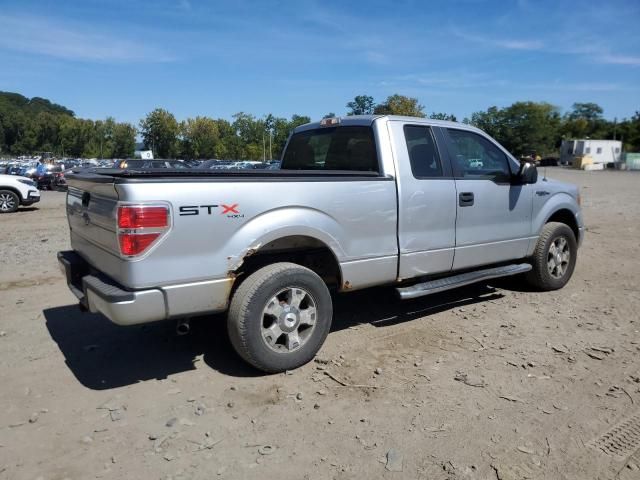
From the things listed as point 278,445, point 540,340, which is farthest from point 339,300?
point 278,445

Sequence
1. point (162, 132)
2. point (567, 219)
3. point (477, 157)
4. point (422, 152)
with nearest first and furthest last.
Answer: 1. point (422, 152)
2. point (477, 157)
3. point (567, 219)
4. point (162, 132)

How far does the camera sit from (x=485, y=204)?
527cm

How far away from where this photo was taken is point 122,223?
3289mm

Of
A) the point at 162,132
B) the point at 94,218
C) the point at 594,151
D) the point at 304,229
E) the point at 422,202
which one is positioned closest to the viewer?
the point at 94,218

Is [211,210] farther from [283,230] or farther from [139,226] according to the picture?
[283,230]

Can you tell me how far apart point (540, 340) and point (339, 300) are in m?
2.17

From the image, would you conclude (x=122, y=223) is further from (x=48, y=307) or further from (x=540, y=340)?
(x=540, y=340)

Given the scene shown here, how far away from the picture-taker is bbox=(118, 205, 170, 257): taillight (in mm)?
3268

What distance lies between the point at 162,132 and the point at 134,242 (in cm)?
8418

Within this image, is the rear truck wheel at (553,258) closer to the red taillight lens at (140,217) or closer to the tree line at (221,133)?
the red taillight lens at (140,217)

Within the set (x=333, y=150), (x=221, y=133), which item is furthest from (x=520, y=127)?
(x=333, y=150)

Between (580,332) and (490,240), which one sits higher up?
(490,240)

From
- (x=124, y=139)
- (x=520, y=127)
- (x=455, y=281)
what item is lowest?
(x=455, y=281)

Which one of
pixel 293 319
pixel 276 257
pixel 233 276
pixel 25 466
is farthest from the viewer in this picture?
pixel 276 257
